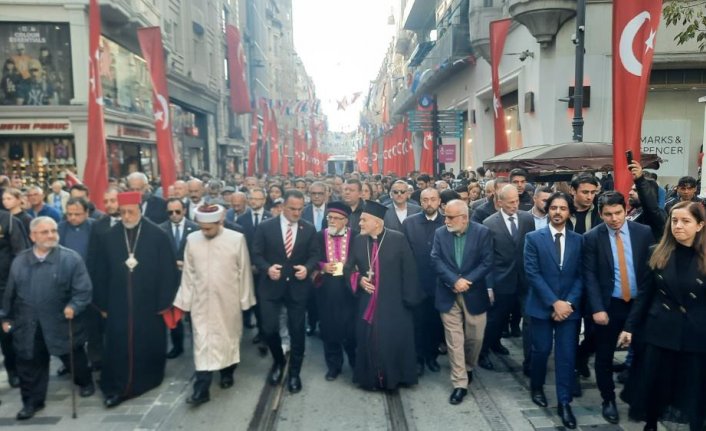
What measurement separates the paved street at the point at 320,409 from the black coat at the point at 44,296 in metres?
0.71

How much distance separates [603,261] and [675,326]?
0.85 meters

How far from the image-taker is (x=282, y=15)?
77.2m

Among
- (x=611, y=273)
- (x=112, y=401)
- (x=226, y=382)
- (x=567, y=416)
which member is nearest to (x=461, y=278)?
(x=611, y=273)

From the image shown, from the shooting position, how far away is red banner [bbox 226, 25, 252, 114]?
2795cm

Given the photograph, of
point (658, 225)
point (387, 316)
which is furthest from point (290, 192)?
point (658, 225)

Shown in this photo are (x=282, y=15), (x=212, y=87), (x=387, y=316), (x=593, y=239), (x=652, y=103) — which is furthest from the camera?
(x=282, y=15)

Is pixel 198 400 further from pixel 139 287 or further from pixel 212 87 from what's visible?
pixel 212 87

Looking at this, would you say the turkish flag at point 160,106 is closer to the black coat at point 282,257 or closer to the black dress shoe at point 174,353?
the black dress shoe at point 174,353

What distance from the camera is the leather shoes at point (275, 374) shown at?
5.93 meters

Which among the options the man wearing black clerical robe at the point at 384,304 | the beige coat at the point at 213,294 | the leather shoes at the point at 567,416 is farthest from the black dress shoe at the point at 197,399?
the leather shoes at the point at 567,416

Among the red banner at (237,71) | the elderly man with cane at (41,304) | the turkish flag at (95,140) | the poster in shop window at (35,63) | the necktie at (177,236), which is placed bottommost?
the elderly man with cane at (41,304)

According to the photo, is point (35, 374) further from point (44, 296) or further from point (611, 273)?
point (611, 273)

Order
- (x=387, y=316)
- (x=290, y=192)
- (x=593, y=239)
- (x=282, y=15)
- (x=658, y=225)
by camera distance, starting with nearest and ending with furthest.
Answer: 1. (x=593, y=239)
2. (x=658, y=225)
3. (x=387, y=316)
4. (x=290, y=192)
5. (x=282, y=15)

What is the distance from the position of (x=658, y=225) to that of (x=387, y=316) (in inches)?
108
